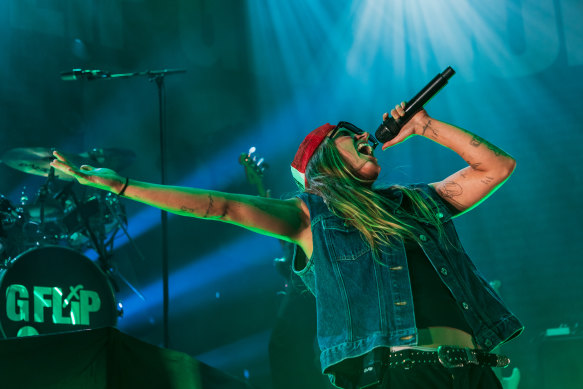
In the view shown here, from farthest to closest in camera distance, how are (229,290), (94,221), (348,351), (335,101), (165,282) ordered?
(335,101), (229,290), (94,221), (165,282), (348,351)

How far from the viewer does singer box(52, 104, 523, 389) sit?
153 cm

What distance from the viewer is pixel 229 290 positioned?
6117 mm

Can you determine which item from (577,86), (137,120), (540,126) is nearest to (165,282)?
(137,120)

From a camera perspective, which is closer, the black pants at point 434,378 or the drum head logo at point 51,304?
the black pants at point 434,378

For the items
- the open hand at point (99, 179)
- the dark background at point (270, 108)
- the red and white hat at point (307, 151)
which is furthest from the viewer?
the dark background at point (270, 108)

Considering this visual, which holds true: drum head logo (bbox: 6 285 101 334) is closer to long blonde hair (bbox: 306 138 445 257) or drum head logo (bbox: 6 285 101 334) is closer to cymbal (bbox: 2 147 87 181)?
cymbal (bbox: 2 147 87 181)

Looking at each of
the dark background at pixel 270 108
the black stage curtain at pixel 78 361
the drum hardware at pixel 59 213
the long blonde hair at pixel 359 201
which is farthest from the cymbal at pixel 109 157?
the black stage curtain at pixel 78 361

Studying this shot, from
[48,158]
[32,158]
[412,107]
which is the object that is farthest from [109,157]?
[412,107]

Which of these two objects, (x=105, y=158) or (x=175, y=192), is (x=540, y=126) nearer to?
(x=105, y=158)

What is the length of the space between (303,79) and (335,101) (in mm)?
442

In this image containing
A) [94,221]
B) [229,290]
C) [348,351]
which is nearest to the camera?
[348,351]

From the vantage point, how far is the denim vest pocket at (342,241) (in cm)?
166

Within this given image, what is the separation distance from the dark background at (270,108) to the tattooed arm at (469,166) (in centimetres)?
359

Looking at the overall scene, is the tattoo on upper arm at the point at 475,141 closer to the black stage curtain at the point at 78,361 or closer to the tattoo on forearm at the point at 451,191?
the tattoo on forearm at the point at 451,191
